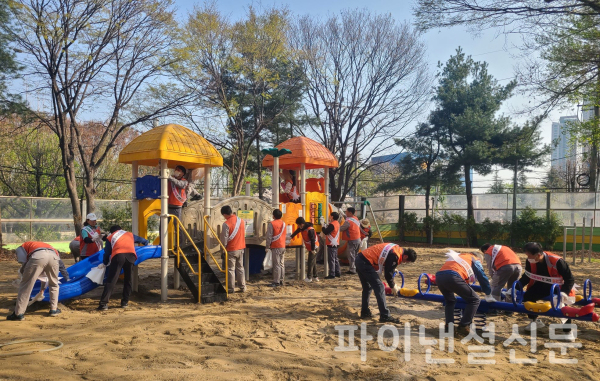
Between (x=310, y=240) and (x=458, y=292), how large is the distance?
18.5 feet

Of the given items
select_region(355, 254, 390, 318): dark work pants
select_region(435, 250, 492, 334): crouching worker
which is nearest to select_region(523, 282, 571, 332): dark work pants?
select_region(435, 250, 492, 334): crouching worker

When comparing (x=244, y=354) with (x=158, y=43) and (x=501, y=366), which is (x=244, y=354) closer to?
(x=501, y=366)

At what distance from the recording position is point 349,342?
639 centimetres

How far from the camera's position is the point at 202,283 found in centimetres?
923

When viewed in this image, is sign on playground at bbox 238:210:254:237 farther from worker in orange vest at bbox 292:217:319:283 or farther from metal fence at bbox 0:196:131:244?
metal fence at bbox 0:196:131:244

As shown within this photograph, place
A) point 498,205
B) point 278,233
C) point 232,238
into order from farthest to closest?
1. point 498,205
2. point 278,233
3. point 232,238

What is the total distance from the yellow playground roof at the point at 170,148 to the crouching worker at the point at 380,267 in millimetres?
4234

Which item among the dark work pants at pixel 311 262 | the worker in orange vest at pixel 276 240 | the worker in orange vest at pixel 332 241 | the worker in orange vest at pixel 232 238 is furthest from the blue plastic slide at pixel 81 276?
the worker in orange vest at pixel 332 241

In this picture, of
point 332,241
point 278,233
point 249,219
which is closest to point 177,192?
point 278,233

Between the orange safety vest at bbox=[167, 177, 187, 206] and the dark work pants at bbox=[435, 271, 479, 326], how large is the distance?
19.2 feet

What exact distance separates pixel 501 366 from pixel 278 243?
6203mm

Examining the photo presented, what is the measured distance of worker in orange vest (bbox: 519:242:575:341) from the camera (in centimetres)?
661

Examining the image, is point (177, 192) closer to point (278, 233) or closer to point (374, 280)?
point (278, 233)

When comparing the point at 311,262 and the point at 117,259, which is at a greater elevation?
the point at 117,259
